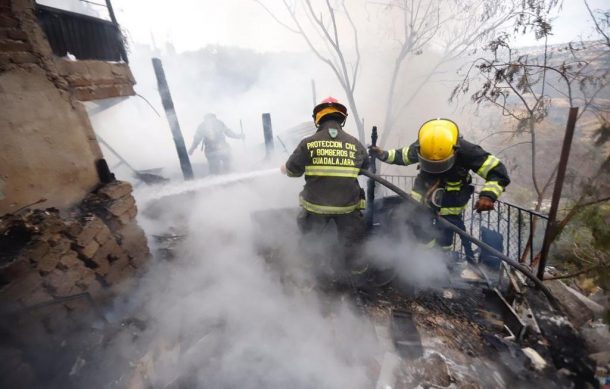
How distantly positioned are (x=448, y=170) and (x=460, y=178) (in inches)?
8.4

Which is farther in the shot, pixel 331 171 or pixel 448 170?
pixel 448 170

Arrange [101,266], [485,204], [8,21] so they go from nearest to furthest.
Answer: [8,21]
[101,266]
[485,204]

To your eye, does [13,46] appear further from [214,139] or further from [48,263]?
[214,139]

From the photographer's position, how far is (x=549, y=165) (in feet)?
58.3

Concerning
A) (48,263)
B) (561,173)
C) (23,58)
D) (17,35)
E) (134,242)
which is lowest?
(134,242)

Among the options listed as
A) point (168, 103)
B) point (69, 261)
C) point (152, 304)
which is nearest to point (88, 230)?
point (69, 261)

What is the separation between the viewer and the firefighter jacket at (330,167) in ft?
10.1

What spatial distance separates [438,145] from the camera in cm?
310

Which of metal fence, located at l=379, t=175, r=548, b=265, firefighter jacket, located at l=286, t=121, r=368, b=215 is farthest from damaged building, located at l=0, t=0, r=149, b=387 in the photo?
metal fence, located at l=379, t=175, r=548, b=265

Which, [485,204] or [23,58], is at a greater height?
[23,58]

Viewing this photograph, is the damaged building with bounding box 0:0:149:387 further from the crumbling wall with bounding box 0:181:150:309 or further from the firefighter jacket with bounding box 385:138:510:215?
the firefighter jacket with bounding box 385:138:510:215

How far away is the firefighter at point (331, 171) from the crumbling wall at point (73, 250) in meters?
1.92

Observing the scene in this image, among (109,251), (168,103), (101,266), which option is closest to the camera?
(101,266)

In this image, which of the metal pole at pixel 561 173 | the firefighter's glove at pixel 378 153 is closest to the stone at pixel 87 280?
the firefighter's glove at pixel 378 153
